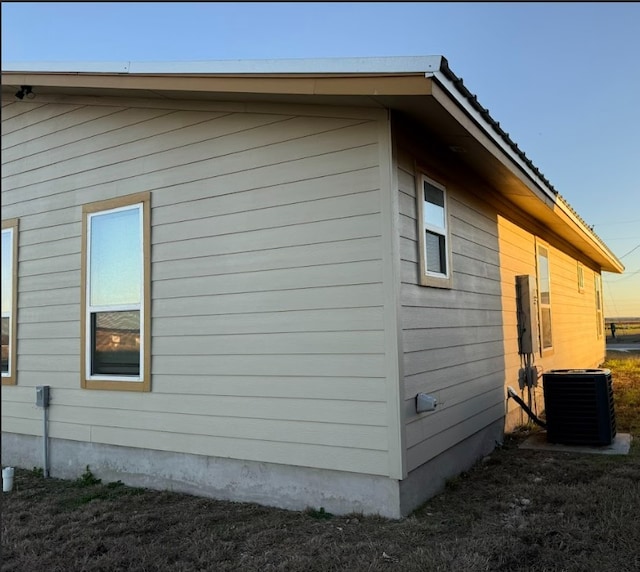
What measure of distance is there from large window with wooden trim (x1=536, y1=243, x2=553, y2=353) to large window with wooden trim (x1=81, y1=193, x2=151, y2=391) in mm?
5500

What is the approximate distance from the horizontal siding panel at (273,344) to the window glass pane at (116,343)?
0.29 metres

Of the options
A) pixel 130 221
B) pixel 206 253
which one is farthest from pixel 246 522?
pixel 130 221

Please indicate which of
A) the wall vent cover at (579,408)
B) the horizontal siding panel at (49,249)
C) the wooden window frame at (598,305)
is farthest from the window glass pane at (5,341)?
the wooden window frame at (598,305)

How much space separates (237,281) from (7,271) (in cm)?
322

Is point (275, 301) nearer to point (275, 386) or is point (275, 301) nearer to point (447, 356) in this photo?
point (275, 386)

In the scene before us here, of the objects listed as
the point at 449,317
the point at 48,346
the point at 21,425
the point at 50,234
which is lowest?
the point at 21,425

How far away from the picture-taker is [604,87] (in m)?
10.9

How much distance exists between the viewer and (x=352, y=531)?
3391 millimetres

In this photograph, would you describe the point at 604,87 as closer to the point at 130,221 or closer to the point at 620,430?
the point at 620,430

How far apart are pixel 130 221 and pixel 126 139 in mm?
754

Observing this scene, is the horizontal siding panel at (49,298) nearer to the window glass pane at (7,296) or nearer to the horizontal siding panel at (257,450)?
the window glass pane at (7,296)

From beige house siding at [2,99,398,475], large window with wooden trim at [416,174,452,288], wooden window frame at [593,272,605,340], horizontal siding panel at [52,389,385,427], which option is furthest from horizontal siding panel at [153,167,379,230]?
wooden window frame at [593,272,605,340]

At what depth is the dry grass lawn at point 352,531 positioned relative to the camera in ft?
9.78

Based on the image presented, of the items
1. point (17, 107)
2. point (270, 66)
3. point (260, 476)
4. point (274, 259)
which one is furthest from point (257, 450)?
point (17, 107)
